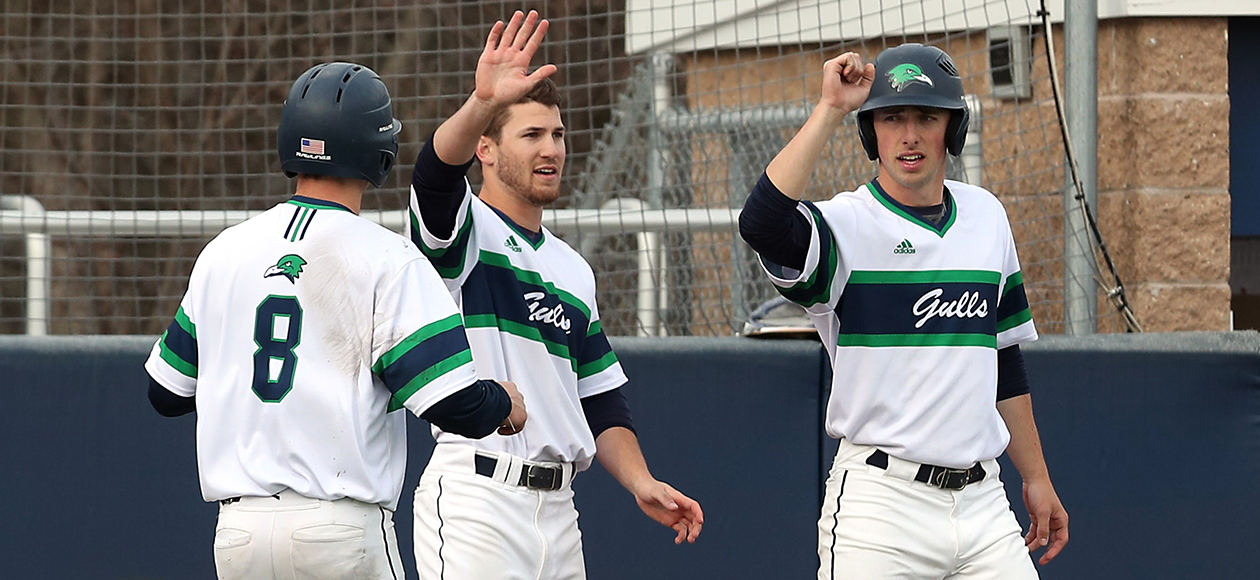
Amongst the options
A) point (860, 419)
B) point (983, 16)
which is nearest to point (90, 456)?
point (860, 419)

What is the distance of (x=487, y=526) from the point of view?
3.76 m

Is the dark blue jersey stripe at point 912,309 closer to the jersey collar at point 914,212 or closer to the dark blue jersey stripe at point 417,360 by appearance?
the jersey collar at point 914,212

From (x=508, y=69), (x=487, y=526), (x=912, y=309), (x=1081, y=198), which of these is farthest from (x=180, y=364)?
(x=1081, y=198)

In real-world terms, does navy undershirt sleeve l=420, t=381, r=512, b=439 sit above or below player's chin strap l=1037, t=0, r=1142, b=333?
below

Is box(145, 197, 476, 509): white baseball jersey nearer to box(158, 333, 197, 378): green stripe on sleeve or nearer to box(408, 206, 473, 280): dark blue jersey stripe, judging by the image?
box(158, 333, 197, 378): green stripe on sleeve

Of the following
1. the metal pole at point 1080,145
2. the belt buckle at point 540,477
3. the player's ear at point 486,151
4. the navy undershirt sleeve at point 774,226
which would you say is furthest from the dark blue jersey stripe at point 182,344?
the metal pole at point 1080,145

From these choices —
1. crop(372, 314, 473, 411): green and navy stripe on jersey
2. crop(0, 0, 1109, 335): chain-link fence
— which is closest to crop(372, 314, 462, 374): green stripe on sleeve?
crop(372, 314, 473, 411): green and navy stripe on jersey

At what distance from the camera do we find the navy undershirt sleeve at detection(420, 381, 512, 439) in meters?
3.16

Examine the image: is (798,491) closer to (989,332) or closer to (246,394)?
(989,332)

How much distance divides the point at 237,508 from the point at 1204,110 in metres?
4.45

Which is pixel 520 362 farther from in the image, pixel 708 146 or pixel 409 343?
pixel 708 146

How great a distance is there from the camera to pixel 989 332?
12.8ft

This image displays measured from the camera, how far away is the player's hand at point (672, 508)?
3.93 m

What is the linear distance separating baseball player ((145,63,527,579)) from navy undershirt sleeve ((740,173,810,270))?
2.39 feet
